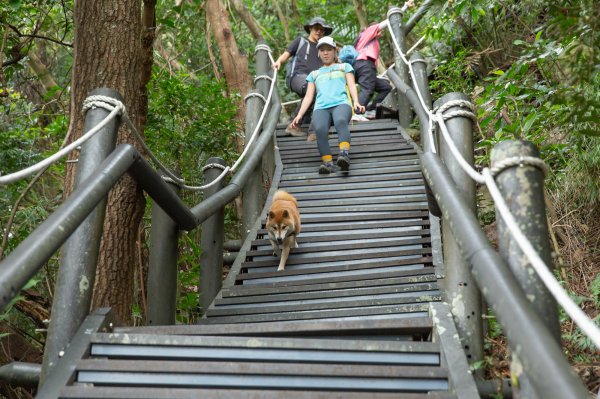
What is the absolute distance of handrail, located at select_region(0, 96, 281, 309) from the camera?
2342mm

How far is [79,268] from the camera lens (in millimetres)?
3115

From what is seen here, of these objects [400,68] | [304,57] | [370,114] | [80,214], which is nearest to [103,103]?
[80,214]

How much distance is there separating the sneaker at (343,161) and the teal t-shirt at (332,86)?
1.97 ft

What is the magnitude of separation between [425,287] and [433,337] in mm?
1619

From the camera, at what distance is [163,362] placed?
2.85 meters

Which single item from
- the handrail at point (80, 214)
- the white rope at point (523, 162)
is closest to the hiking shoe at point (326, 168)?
the handrail at point (80, 214)

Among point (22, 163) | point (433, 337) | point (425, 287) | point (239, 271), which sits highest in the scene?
point (22, 163)

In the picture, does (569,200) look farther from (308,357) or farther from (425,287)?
(308,357)

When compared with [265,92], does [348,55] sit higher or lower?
higher

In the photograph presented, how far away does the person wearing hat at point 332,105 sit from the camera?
7.88 meters

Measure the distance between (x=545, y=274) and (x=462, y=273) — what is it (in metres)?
1.34

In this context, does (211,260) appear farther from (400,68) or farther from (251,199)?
(400,68)

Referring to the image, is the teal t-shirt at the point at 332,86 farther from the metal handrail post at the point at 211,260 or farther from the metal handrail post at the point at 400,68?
the metal handrail post at the point at 211,260

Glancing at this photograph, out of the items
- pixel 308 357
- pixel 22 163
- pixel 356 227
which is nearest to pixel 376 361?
Answer: pixel 308 357
